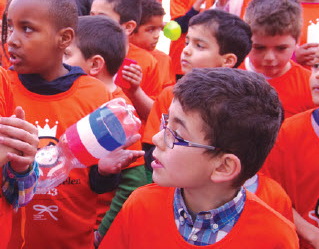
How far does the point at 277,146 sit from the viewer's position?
7.67 feet

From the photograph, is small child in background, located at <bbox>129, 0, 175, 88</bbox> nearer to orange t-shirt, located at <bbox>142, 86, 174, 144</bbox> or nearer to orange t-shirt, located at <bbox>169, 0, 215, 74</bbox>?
orange t-shirt, located at <bbox>169, 0, 215, 74</bbox>

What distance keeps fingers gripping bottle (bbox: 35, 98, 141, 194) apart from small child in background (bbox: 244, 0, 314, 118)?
137cm

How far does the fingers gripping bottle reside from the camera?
5.58 feet

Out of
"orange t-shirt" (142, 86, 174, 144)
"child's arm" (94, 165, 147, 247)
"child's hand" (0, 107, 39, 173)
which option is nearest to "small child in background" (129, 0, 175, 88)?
"orange t-shirt" (142, 86, 174, 144)

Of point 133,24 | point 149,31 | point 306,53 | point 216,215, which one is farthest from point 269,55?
point 216,215

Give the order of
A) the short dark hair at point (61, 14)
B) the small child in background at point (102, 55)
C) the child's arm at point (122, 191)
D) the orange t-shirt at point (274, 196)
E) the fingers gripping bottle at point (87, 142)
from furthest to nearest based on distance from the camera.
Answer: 1. the small child in background at point (102, 55)
2. the child's arm at point (122, 191)
3. the short dark hair at point (61, 14)
4. the orange t-shirt at point (274, 196)
5. the fingers gripping bottle at point (87, 142)

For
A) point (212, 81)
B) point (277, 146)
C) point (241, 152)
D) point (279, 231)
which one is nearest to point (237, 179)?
point (241, 152)

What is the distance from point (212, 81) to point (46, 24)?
0.93m

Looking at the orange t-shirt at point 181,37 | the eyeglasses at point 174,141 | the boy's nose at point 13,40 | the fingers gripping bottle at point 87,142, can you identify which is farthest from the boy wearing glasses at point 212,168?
the orange t-shirt at point 181,37

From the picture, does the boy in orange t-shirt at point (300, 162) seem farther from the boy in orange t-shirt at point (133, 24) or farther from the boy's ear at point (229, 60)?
the boy in orange t-shirt at point (133, 24)

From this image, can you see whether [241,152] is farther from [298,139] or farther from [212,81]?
[298,139]

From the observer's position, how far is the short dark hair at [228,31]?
9.41 feet

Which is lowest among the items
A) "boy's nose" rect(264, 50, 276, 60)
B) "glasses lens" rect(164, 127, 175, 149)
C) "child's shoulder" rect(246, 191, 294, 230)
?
"boy's nose" rect(264, 50, 276, 60)

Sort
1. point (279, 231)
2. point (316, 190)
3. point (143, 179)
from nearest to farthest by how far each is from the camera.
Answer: point (279, 231), point (316, 190), point (143, 179)
